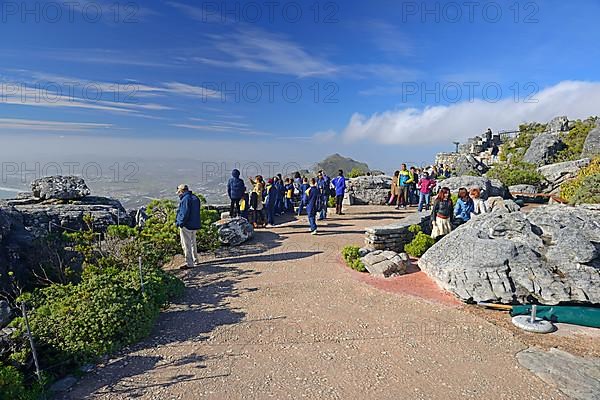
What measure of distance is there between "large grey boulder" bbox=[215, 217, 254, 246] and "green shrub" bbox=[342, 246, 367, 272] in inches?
132

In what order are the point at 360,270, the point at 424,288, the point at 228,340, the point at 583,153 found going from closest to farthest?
1. the point at 228,340
2. the point at 424,288
3. the point at 360,270
4. the point at 583,153

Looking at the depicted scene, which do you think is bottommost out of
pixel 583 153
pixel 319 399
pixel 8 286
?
pixel 319 399

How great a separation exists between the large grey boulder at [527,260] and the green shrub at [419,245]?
1388 mm

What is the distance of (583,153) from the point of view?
24562mm

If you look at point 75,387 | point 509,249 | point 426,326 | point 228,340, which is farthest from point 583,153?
point 75,387

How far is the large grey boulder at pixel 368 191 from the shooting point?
1944 cm

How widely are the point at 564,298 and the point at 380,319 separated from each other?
340 centimetres

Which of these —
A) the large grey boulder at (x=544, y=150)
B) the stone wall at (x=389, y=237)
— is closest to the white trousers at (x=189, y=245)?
the stone wall at (x=389, y=237)

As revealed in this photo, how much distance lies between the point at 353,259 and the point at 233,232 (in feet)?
12.7

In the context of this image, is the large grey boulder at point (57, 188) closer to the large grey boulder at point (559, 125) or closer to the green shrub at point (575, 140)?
the green shrub at point (575, 140)

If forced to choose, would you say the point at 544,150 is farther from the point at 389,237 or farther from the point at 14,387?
the point at 14,387

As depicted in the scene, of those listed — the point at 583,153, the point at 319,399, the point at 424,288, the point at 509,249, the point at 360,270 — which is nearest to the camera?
the point at 319,399

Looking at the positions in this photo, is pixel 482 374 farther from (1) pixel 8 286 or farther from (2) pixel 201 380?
(1) pixel 8 286

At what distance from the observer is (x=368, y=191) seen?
1961cm
